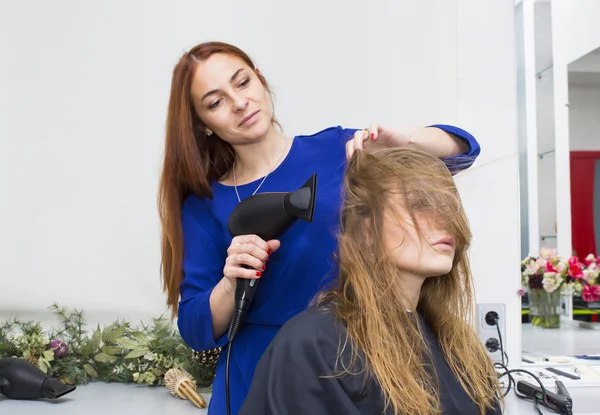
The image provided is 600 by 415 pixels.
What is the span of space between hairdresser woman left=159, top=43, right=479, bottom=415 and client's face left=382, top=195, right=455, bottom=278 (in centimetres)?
19

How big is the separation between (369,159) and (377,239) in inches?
6.0

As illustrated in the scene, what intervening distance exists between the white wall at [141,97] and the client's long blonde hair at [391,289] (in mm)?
1023

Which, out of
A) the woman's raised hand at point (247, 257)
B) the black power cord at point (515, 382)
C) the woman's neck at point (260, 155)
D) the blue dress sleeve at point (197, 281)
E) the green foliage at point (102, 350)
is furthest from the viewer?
the green foliage at point (102, 350)

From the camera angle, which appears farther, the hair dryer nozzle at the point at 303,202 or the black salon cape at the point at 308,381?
the hair dryer nozzle at the point at 303,202

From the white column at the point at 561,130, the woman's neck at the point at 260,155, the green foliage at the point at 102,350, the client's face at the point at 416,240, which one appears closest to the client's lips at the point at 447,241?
the client's face at the point at 416,240

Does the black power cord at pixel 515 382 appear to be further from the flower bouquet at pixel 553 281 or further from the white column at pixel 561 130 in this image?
the white column at pixel 561 130

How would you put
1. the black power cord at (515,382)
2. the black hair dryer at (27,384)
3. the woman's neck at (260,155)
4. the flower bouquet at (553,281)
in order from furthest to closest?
the flower bouquet at (553,281), the black hair dryer at (27,384), the black power cord at (515,382), the woman's neck at (260,155)

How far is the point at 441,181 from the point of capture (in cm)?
116

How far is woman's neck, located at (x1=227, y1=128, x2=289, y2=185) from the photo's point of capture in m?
1.43

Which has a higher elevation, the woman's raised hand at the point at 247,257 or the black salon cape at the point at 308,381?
the woman's raised hand at the point at 247,257

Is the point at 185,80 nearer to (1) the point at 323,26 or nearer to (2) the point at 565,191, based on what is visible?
(1) the point at 323,26

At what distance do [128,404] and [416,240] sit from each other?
1142mm

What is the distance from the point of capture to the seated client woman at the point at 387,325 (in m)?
1.01

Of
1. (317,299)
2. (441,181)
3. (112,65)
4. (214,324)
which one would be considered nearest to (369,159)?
(441,181)
